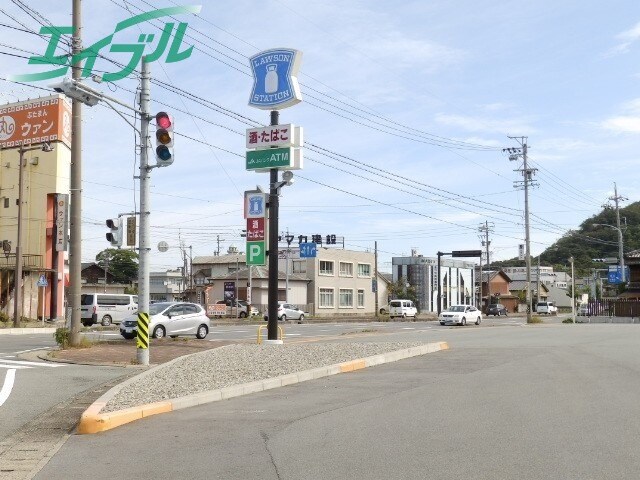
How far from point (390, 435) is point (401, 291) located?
87808 millimetres

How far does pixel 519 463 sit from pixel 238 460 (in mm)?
2819

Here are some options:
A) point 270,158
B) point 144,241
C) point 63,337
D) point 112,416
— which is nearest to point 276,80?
point 270,158

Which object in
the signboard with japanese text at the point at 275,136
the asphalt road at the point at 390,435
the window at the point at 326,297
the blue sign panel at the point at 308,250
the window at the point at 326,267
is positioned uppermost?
A: the signboard with japanese text at the point at 275,136

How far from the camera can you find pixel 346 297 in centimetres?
8550

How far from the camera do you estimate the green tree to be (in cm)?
9505

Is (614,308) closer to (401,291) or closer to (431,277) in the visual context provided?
(401,291)

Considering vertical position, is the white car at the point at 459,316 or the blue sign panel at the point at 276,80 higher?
the blue sign panel at the point at 276,80

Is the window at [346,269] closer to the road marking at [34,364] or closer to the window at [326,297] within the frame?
the window at [326,297]

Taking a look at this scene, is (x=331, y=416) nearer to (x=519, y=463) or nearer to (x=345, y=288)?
(x=519, y=463)

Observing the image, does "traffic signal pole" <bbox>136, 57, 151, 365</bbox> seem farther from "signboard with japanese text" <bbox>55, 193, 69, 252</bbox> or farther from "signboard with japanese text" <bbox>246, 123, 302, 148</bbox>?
"signboard with japanese text" <bbox>55, 193, 69, 252</bbox>

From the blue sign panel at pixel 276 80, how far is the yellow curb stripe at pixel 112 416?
15.8m

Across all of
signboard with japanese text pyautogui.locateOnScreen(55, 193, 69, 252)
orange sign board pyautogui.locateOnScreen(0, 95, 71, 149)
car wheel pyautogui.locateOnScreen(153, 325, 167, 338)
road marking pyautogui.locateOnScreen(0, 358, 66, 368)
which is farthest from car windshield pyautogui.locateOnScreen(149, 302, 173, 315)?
orange sign board pyautogui.locateOnScreen(0, 95, 71, 149)

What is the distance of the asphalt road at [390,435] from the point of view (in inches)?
273

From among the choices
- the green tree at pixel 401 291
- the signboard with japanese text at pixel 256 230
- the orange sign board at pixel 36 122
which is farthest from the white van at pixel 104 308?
the green tree at pixel 401 291
